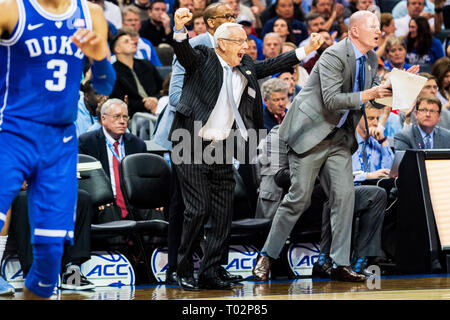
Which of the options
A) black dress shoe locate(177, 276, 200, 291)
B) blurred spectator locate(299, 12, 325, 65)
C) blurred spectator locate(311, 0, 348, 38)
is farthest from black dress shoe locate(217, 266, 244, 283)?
blurred spectator locate(311, 0, 348, 38)

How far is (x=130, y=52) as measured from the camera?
10047 mm

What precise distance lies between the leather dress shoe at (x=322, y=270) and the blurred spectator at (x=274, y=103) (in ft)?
5.42

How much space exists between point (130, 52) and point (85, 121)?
6.12 ft

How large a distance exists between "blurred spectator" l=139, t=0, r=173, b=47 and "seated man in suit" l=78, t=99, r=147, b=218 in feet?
15.6

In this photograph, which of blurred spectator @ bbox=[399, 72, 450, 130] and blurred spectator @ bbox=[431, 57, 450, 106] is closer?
blurred spectator @ bbox=[399, 72, 450, 130]

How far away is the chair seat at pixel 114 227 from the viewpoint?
22.1 feet

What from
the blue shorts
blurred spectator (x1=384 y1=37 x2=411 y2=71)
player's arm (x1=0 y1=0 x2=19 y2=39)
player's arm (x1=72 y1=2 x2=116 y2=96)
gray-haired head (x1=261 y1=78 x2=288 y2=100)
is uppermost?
blurred spectator (x1=384 y1=37 x2=411 y2=71)

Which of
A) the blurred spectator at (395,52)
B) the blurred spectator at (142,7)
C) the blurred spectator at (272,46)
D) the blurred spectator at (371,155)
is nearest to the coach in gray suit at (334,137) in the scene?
the blurred spectator at (371,155)

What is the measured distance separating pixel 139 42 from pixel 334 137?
544 cm

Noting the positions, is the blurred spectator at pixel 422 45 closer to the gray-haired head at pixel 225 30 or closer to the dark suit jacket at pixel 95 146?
the dark suit jacket at pixel 95 146

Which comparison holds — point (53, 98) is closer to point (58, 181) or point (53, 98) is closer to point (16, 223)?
point (58, 181)

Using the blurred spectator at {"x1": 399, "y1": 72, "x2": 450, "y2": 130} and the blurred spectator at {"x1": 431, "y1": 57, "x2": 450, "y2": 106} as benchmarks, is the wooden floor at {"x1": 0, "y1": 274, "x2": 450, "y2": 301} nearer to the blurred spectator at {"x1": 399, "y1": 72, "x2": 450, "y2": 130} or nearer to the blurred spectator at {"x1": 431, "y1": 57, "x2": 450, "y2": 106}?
the blurred spectator at {"x1": 399, "y1": 72, "x2": 450, "y2": 130}

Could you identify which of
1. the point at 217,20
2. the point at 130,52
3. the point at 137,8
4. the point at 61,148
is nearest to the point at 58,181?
the point at 61,148

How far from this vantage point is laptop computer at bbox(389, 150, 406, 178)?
738 cm
